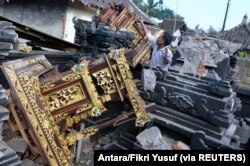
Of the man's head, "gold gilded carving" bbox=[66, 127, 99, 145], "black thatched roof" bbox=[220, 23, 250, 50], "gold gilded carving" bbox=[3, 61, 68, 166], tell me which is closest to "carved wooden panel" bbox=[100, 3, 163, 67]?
the man's head

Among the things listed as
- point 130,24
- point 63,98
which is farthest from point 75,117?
point 130,24

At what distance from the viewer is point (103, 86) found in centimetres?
333

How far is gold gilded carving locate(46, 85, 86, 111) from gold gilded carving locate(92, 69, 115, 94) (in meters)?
Answer: 0.27

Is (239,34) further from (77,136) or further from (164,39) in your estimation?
(77,136)

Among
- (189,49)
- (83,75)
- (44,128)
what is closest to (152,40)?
(189,49)

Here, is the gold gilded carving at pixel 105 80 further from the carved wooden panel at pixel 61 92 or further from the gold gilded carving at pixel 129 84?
the gold gilded carving at pixel 129 84

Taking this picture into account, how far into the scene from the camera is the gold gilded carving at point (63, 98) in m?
3.09

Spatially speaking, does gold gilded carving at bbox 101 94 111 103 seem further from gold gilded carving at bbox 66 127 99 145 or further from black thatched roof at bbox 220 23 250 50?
black thatched roof at bbox 220 23 250 50

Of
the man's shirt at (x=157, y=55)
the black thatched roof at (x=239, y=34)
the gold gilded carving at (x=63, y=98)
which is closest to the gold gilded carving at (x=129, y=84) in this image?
the gold gilded carving at (x=63, y=98)

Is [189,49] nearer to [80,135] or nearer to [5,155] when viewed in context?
[80,135]

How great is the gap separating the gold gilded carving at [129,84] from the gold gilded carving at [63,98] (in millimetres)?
596

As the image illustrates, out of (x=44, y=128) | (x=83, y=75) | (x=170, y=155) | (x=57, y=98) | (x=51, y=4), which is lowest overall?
(x=170, y=155)

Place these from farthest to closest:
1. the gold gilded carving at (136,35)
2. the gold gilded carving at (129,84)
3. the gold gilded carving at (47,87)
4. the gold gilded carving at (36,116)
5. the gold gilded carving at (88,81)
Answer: the gold gilded carving at (136,35), the gold gilded carving at (129,84), the gold gilded carving at (88,81), the gold gilded carving at (47,87), the gold gilded carving at (36,116)

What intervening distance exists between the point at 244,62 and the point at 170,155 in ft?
23.9
